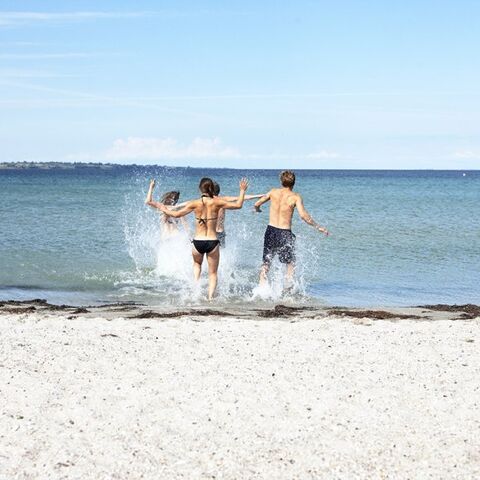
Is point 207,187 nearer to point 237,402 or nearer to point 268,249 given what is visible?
point 268,249

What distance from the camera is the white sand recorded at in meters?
4.90

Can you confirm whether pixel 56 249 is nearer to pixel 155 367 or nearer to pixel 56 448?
pixel 155 367

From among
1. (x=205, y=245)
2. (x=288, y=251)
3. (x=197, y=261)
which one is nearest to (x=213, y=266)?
(x=197, y=261)

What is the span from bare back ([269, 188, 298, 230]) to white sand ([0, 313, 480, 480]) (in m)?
3.30

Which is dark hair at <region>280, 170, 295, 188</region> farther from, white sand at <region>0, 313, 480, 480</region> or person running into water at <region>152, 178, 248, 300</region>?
white sand at <region>0, 313, 480, 480</region>

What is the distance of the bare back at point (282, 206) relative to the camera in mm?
11656

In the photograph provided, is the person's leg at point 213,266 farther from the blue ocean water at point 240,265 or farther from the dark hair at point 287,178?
the dark hair at point 287,178

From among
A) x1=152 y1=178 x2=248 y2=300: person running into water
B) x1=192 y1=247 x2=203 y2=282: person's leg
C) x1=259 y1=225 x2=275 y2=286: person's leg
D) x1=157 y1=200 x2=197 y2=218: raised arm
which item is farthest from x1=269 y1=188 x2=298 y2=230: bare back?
x1=157 y1=200 x2=197 y2=218: raised arm

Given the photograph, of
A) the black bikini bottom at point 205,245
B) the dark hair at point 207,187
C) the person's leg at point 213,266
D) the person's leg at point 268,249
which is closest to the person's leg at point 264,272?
the person's leg at point 268,249

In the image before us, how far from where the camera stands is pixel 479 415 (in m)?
5.83

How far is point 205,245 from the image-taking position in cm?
1130

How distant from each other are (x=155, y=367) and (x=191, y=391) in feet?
2.49

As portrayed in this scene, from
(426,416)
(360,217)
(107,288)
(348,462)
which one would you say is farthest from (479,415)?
(360,217)

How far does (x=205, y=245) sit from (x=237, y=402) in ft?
18.0
